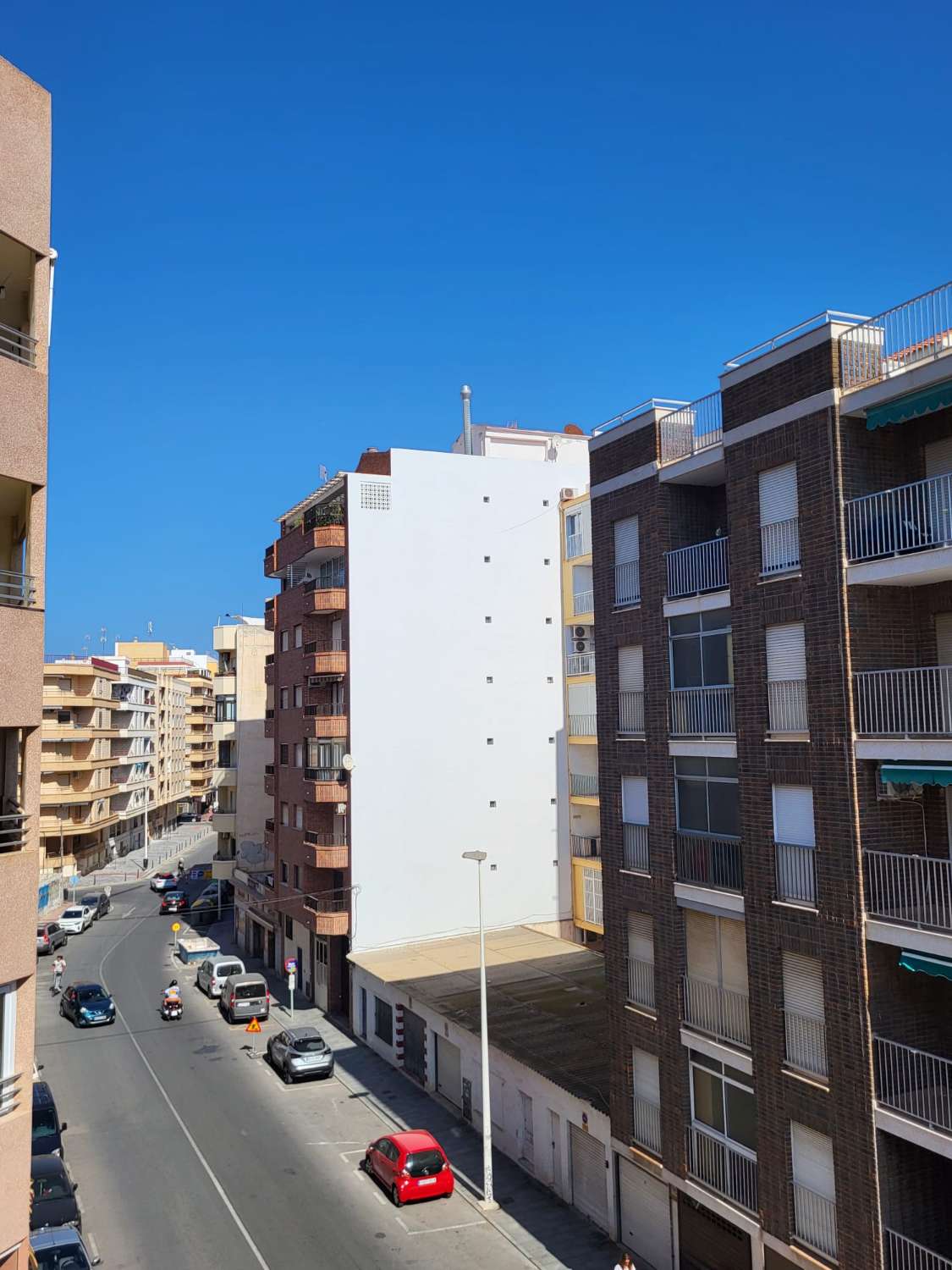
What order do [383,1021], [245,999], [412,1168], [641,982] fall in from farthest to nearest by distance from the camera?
[245,999] → [383,1021] → [412,1168] → [641,982]

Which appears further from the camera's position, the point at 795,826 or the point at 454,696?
the point at 454,696

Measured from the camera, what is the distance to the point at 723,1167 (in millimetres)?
18500

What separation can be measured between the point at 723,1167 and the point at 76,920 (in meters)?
53.8

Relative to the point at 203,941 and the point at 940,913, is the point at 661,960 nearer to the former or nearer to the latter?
the point at 940,913

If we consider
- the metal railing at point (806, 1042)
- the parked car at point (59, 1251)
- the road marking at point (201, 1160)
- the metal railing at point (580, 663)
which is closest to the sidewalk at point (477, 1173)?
the road marking at point (201, 1160)

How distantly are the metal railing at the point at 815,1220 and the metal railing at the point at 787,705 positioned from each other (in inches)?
302

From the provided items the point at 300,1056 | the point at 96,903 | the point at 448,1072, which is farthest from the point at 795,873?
the point at 96,903

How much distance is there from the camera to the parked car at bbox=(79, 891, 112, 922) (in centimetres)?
6694

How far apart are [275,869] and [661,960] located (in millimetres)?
32205

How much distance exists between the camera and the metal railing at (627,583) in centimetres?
2205

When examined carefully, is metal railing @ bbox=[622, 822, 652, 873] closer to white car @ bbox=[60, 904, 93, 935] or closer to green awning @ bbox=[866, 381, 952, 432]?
green awning @ bbox=[866, 381, 952, 432]

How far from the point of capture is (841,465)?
1625 centimetres

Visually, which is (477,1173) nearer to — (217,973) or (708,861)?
(708,861)

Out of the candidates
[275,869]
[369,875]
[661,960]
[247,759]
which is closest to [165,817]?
[247,759]
